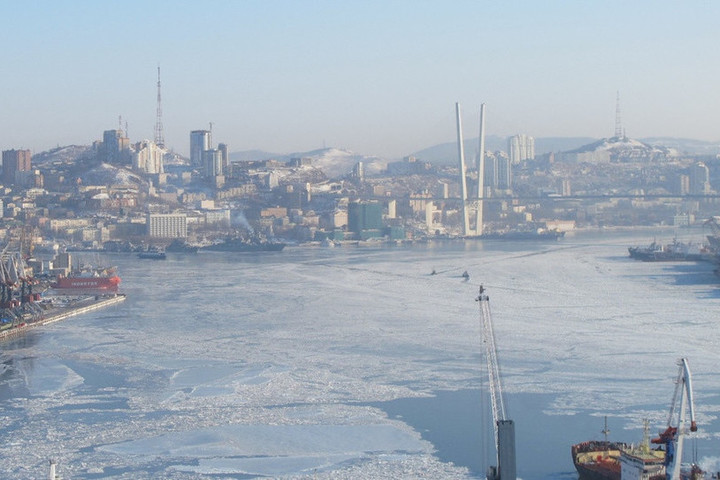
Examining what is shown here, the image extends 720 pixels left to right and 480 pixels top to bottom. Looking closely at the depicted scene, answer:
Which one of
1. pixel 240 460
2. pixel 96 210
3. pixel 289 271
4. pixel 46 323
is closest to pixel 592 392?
pixel 240 460

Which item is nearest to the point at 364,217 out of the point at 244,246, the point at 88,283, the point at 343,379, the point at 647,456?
the point at 244,246

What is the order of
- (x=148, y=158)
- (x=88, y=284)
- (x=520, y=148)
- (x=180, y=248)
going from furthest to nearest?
(x=520, y=148)
(x=148, y=158)
(x=180, y=248)
(x=88, y=284)

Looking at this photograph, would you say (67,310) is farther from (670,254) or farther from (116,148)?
A: (116,148)

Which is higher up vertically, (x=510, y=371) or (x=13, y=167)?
(x=13, y=167)

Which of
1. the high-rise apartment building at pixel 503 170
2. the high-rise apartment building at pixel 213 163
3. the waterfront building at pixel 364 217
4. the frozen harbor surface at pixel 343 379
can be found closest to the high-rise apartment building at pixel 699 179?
the high-rise apartment building at pixel 503 170

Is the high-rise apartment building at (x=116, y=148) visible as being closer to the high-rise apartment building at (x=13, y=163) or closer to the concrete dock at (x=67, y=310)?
the high-rise apartment building at (x=13, y=163)

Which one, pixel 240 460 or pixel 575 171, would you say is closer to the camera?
pixel 240 460

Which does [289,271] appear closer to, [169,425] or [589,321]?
[589,321]
